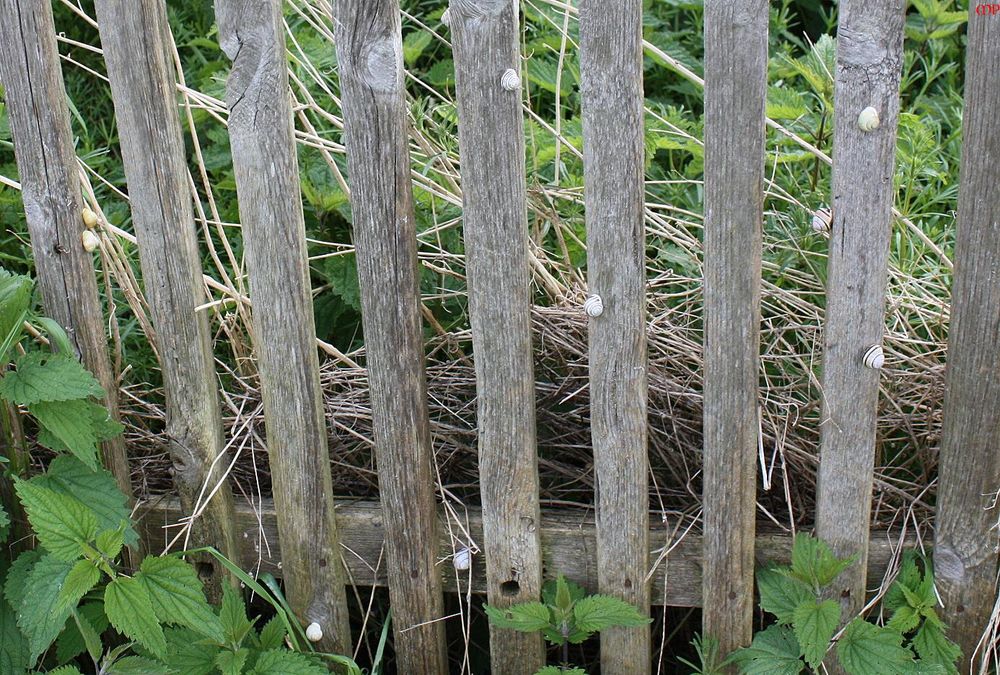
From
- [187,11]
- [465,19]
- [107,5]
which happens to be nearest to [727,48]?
[465,19]

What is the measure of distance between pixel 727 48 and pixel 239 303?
1.11 metres

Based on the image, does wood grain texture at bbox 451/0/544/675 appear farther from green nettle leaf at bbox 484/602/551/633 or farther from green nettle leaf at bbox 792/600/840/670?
green nettle leaf at bbox 792/600/840/670

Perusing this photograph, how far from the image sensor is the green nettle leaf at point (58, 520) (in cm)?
187

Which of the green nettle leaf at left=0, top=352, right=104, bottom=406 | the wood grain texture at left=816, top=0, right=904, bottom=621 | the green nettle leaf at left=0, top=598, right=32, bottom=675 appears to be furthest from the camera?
the green nettle leaf at left=0, top=598, right=32, bottom=675

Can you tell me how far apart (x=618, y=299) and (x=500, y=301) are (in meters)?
0.21

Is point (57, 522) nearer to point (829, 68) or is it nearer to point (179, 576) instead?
point (179, 576)

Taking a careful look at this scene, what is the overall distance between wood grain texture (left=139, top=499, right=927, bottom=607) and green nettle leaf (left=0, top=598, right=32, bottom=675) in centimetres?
30

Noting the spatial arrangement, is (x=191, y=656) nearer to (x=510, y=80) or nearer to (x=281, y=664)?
(x=281, y=664)

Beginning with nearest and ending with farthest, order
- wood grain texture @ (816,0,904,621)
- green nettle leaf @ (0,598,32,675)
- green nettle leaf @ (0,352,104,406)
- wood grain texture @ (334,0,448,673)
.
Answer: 1. wood grain texture @ (816,0,904,621)
2. wood grain texture @ (334,0,448,673)
3. green nettle leaf @ (0,352,104,406)
4. green nettle leaf @ (0,598,32,675)

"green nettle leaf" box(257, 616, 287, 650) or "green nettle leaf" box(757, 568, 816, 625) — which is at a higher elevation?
"green nettle leaf" box(757, 568, 816, 625)

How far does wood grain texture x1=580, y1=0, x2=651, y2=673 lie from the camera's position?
177 centimetres

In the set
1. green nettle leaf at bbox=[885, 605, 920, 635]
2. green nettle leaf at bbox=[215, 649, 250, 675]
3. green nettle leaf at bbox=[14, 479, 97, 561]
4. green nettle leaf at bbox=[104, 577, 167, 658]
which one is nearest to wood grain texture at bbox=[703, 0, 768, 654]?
green nettle leaf at bbox=[885, 605, 920, 635]

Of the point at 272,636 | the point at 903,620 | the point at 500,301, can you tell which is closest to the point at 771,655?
the point at 903,620

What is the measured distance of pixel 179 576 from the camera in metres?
1.93
